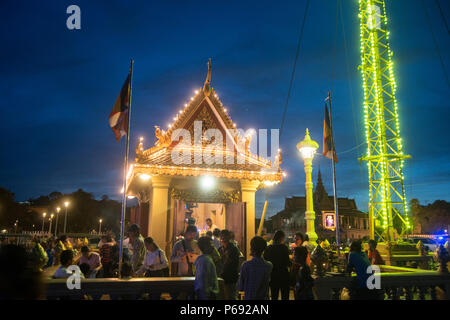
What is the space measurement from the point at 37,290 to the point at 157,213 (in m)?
9.78

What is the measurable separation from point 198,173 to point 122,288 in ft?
24.7

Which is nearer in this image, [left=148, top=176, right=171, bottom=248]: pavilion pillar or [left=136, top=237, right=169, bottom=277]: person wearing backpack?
[left=136, top=237, right=169, bottom=277]: person wearing backpack

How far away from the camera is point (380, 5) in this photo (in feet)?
63.6

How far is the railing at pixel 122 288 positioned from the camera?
4781mm

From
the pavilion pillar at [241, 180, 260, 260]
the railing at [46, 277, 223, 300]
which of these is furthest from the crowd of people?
the pavilion pillar at [241, 180, 260, 260]

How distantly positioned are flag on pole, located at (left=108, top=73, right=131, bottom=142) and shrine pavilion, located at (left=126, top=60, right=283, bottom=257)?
4264mm

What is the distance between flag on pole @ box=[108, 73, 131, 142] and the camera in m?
7.37

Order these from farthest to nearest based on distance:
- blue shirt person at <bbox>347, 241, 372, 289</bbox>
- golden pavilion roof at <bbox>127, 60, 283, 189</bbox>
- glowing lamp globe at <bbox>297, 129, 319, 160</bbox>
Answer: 1. glowing lamp globe at <bbox>297, 129, 319, 160</bbox>
2. golden pavilion roof at <bbox>127, 60, 283, 189</bbox>
3. blue shirt person at <bbox>347, 241, 372, 289</bbox>

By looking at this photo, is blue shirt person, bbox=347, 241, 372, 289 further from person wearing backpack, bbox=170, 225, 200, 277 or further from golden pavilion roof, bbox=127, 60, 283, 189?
golden pavilion roof, bbox=127, 60, 283, 189

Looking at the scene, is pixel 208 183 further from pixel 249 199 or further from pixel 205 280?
pixel 205 280

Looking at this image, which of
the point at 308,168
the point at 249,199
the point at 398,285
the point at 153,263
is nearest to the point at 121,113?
the point at 153,263

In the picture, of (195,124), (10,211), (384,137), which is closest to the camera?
(195,124)
